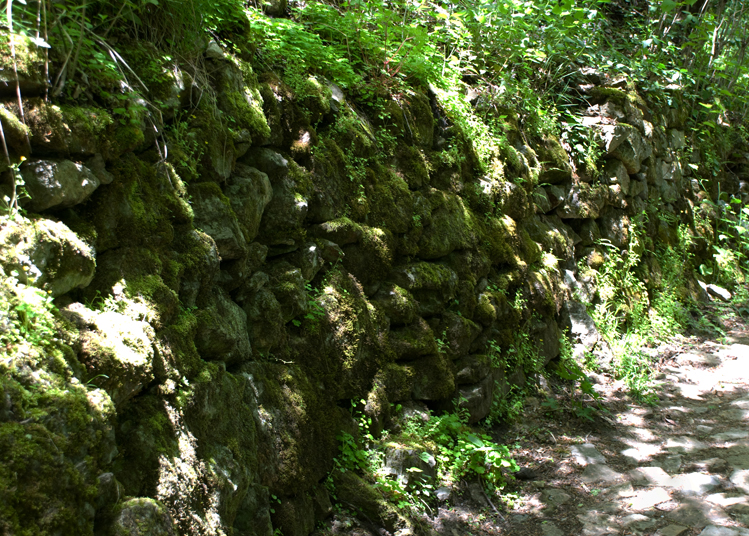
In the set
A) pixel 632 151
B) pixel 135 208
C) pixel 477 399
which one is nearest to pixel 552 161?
pixel 632 151

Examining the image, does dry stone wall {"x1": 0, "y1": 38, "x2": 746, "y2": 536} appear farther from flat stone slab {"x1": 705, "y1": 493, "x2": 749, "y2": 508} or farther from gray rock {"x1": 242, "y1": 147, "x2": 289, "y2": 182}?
flat stone slab {"x1": 705, "y1": 493, "x2": 749, "y2": 508}

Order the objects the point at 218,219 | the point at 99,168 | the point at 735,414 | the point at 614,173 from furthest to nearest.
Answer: the point at 614,173, the point at 735,414, the point at 218,219, the point at 99,168

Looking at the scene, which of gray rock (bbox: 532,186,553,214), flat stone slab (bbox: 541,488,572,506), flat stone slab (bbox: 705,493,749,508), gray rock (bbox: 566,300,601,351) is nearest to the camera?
flat stone slab (bbox: 705,493,749,508)

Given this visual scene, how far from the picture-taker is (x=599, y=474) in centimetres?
442

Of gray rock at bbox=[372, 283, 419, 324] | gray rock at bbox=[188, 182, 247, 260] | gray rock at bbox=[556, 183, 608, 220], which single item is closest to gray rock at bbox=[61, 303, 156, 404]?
gray rock at bbox=[188, 182, 247, 260]

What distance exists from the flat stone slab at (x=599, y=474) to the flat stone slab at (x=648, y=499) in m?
0.31

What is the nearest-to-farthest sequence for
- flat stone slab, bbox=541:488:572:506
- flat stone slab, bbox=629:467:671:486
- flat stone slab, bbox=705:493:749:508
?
flat stone slab, bbox=705:493:749:508, flat stone slab, bbox=541:488:572:506, flat stone slab, bbox=629:467:671:486

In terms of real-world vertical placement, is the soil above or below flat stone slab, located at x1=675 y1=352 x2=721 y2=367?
below

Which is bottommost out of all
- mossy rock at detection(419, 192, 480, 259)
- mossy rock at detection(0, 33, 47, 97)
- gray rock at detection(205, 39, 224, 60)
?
mossy rock at detection(419, 192, 480, 259)

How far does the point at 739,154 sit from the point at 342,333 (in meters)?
10.1

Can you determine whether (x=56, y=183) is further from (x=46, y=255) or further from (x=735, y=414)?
(x=735, y=414)

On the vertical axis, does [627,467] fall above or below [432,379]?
below

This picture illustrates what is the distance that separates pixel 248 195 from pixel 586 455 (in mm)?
3572

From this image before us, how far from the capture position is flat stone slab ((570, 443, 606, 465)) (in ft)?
15.1
